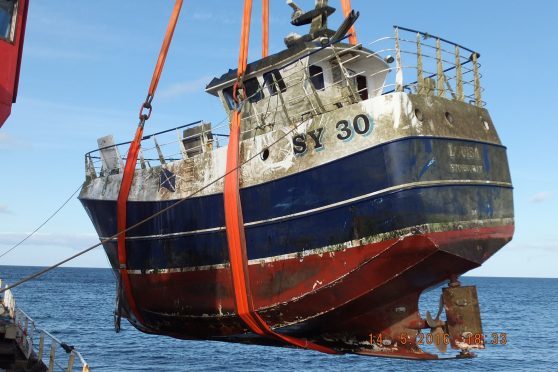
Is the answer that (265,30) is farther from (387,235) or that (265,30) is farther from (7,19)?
(387,235)

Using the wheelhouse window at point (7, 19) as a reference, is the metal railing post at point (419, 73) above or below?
below

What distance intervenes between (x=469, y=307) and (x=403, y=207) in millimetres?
2418

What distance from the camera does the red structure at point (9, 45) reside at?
10164mm

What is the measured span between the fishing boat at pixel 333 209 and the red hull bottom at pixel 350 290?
27mm

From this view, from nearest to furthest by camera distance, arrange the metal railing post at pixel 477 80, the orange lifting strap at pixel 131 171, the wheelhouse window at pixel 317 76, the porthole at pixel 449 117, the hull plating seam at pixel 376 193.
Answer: the hull plating seam at pixel 376 193, the porthole at pixel 449 117, the metal railing post at pixel 477 80, the wheelhouse window at pixel 317 76, the orange lifting strap at pixel 131 171

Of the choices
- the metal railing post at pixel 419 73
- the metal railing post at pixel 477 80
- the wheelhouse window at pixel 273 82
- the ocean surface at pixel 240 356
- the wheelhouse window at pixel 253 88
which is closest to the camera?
the metal railing post at pixel 419 73

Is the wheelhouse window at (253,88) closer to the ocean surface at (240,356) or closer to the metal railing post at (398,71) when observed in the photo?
the metal railing post at (398,71)

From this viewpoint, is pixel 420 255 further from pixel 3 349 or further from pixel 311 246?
pixel 3 349

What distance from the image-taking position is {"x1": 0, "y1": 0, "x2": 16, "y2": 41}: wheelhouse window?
33.4ft

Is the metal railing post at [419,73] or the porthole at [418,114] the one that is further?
the metal railing post at [419,73]

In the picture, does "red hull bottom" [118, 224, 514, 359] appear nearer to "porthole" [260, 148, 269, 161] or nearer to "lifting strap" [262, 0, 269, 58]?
"porthole" [260, 148, 269, 161]

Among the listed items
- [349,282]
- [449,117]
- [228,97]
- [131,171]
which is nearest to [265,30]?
[228,97]

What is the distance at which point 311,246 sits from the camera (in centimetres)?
1030

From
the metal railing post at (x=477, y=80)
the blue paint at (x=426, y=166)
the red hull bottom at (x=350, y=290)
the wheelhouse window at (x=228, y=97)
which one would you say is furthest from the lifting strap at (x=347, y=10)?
the red hull bottom at (x=350, y=290)
